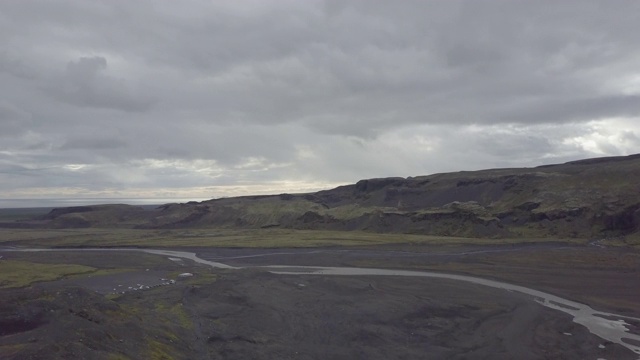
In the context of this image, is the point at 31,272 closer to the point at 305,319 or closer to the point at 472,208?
the point at 305,319

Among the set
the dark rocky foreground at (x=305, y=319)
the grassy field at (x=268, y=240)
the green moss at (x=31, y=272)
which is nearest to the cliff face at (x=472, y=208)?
the grassy field at (x=268, y=240)

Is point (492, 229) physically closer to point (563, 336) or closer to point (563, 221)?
point (563, 221)

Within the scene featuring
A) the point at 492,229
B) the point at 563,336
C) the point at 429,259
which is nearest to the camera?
the point at 563,336

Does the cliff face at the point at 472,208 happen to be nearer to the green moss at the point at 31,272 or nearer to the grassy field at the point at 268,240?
the grassy field at the point at 268,240

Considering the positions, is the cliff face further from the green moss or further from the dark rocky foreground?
the green moss

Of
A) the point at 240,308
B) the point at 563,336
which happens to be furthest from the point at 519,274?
the point at 240,308

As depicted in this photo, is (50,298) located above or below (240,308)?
above
